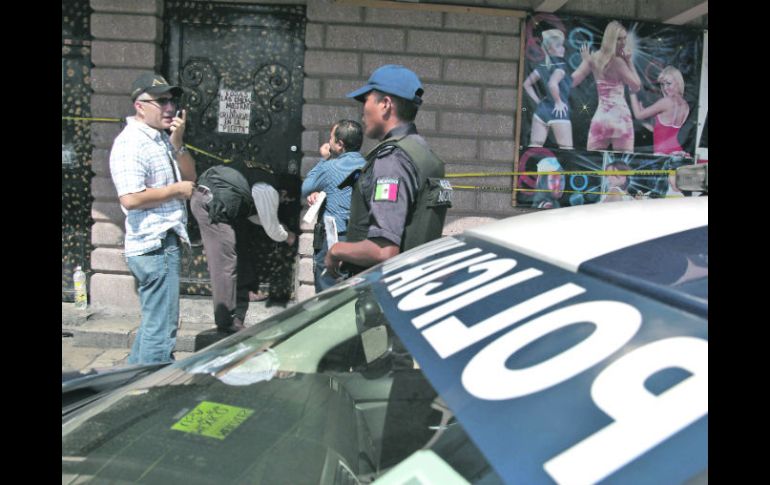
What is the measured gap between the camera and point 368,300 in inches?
65.4

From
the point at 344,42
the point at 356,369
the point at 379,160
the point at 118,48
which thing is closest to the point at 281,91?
the point at 344,42

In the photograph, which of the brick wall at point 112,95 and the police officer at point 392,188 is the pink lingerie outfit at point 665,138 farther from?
the brick wall at point 112,95

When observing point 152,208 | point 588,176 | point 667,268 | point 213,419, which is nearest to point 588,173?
point 588,176

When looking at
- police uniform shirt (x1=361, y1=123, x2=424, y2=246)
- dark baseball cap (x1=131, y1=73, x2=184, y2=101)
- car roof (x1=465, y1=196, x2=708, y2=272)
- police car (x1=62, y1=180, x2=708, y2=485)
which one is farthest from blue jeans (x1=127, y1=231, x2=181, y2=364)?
car roof (x1=465, y1=196, x2=708, y2=272)

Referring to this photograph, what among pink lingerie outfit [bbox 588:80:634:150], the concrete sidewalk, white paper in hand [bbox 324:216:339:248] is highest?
pink lingerie outfit [bbox 588:80:634:150]

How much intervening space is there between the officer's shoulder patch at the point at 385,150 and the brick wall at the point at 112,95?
361 cm

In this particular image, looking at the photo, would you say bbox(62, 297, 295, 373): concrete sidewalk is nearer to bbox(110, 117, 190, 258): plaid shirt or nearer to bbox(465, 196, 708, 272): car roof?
bbox(110, 117, 190, 258): plaid shirt

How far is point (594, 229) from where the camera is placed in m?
1.17

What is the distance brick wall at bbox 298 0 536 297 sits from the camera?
211 inches

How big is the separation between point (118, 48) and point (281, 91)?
1.38 meters

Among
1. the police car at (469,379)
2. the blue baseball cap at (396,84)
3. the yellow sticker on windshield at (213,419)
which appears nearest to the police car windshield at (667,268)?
the police car at (469,379)

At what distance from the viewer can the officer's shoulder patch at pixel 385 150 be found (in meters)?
2.50

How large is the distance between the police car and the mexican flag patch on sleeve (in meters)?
0.68

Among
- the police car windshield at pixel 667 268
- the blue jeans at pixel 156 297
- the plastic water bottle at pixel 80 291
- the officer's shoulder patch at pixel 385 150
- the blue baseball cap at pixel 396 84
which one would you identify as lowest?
the plastic water bottle at pixel 80 291
